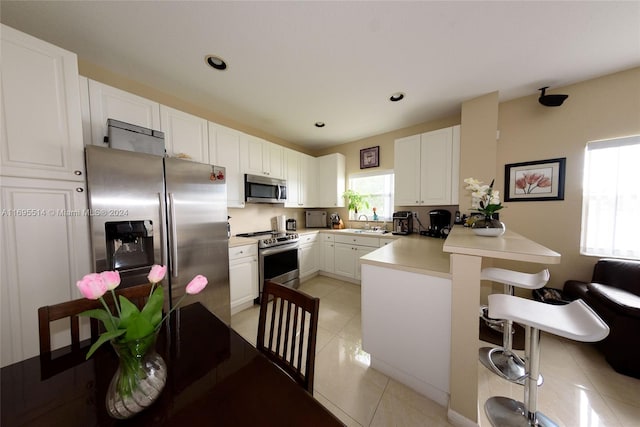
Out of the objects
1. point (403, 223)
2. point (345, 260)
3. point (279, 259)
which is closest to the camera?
point (279, 259)

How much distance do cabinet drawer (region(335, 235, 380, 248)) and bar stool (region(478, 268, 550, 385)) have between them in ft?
4.89

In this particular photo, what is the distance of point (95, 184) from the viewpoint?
1.41 meters

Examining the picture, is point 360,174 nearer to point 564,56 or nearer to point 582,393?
point 564,56

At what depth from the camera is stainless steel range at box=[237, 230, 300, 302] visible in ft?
8.75

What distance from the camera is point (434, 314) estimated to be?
1.33m

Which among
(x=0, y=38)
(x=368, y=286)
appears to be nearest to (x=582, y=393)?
(x=368, y=286)

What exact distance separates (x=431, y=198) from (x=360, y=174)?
1425mm

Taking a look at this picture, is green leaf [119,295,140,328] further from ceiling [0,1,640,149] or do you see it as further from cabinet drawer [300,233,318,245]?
cabinet drawer [300,233,318,245]

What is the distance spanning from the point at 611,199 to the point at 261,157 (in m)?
4.13

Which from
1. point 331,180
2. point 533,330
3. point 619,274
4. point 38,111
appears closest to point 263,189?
point 331,180

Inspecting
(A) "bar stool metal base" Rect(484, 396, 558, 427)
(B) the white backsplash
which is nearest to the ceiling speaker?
(A) "bar stool metal base" Rect(484, 396, 558, 427)

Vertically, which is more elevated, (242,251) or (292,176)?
(292,176)

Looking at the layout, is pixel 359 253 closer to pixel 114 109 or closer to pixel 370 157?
pixel 370 157

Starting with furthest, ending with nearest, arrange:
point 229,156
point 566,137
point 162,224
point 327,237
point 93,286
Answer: point 327,237, point 229,156, point 566,137, point 162,224, point 93,286
